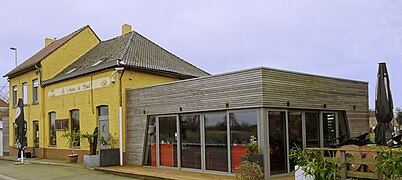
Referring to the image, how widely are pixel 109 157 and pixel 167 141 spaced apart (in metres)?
2.47

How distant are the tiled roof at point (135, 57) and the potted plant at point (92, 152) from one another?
2.83 meters

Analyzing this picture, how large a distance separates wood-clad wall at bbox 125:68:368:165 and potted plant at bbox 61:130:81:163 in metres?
3.32

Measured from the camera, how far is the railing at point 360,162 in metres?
8.45

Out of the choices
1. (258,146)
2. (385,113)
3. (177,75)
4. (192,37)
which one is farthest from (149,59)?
(385,113)

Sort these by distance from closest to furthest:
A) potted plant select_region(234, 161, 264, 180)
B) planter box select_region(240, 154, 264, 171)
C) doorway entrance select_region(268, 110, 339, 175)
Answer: potted plant select_region(234, 161, 264, 180), planter box select_region(240, 154, 264, 171), doorway entrance select_region(268, 110, 339, 175)

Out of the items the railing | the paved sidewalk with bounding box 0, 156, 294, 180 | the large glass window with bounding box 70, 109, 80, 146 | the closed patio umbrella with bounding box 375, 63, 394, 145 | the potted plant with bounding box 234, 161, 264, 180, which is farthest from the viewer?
the large glass window with bounding box 70, 109, 80, 146

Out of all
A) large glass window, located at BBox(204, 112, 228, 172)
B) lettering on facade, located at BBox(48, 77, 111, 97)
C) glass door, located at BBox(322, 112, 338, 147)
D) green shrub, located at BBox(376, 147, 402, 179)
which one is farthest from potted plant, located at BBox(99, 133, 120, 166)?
green shrub, located at BBox(376, 147, 402, 179)

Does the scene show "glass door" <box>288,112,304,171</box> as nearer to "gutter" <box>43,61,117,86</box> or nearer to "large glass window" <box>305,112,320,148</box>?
"large glass window" <box>305,112,320,148</box>

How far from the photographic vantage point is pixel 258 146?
1098 centimetres

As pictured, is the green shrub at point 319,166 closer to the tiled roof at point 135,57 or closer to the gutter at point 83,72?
the tiled roof at point 135,57

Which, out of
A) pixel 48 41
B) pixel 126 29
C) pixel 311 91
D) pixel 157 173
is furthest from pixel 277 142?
pixel 48 41

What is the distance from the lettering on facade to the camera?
16594 mm

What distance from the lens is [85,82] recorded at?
1781cm

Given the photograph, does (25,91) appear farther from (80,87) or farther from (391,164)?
(391,164)
